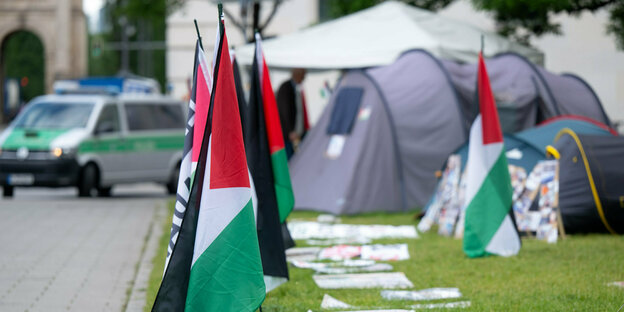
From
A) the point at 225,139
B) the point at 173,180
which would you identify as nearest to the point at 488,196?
the point at 225,139

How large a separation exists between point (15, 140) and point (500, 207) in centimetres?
1058

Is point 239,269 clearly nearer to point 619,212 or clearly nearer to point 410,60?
point 619,212

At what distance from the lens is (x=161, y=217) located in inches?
544

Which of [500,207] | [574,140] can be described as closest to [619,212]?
[574,140]

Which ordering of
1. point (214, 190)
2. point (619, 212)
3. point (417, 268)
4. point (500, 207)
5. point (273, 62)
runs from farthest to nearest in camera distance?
point (273, 62)
point (619, 212)
point (500, 207)
point (417, 268)
point (214, 190)

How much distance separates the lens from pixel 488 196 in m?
8.95

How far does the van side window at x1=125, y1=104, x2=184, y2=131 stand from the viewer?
58.8 feet

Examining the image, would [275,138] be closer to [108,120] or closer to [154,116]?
[108,120]

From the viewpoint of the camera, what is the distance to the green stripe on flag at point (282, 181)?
7.13m

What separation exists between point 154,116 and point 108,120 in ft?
3.43

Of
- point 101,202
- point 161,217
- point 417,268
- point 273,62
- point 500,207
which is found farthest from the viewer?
point 101,202

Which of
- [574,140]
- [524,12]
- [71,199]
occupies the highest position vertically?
[524,12]

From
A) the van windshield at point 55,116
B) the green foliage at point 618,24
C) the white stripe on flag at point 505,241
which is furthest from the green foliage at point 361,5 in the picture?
the white stripe on flag at point 505,241

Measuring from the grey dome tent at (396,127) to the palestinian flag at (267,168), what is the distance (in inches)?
237
